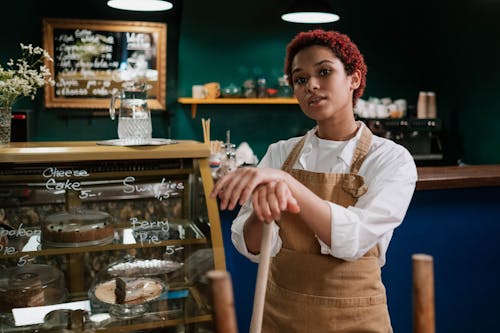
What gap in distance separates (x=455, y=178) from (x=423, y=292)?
222cm

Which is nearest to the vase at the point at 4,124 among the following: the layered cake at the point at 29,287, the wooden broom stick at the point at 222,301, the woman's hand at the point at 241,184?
the layered cake at the point at 29,287

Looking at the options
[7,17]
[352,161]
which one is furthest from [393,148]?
[7,17]

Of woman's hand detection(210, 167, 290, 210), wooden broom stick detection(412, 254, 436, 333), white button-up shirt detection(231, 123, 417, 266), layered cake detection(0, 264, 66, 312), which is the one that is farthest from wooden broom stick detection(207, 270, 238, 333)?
layered cake detection(0, 264, 66, 312)

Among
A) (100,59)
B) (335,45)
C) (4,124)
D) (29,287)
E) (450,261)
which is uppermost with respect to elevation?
(100,59)

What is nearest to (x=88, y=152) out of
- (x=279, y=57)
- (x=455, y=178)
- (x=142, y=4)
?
(x=455, y=178)

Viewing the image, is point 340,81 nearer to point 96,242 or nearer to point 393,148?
point 393,148

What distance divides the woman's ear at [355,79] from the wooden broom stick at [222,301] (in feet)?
3.67

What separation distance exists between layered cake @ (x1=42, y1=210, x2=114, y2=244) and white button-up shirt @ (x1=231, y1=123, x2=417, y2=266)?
663 millimetres

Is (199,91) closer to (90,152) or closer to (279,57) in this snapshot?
(279,57)

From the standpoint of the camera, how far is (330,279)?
5.04ft

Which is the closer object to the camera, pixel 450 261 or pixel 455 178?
pixel 455 178

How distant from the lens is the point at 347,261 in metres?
1.54

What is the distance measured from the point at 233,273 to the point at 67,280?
854 mm

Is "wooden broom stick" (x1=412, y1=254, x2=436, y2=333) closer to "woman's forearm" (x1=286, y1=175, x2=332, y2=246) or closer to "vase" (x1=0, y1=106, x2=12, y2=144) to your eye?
"woman's forearm" (x1=286, y1=175, x2=332, y2=246)
